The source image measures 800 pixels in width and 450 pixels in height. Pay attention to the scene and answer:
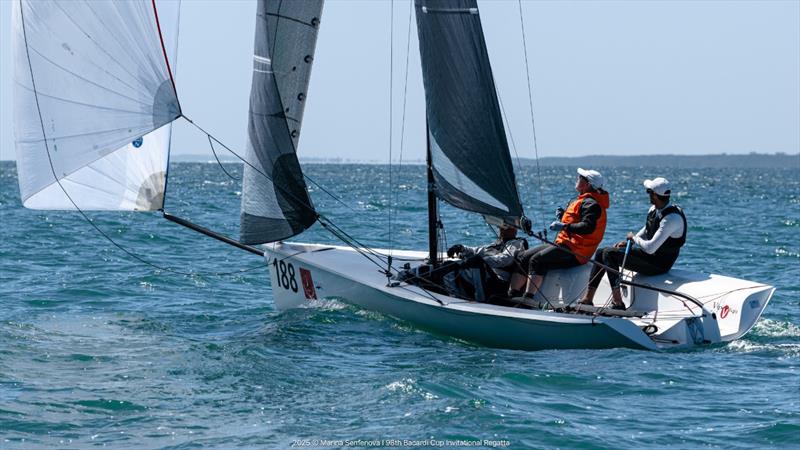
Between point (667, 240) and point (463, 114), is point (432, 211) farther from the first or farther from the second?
point (667, 240)

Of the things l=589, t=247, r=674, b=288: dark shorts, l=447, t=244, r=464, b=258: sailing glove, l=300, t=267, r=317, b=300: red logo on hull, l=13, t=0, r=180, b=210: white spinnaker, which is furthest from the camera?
l=300, t=267, r=317, b=300: red logo on hull

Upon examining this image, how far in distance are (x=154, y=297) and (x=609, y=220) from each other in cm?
1731

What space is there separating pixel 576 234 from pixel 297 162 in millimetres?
2639

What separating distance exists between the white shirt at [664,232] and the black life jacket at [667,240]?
33 millimetres

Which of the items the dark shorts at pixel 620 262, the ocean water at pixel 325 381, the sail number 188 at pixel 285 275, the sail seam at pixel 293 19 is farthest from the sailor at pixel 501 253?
the sail seam at pixel 293 19

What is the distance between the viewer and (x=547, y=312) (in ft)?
31.2

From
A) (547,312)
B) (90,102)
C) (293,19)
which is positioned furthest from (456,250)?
(90,102)

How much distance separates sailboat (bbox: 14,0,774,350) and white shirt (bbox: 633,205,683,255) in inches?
15.0

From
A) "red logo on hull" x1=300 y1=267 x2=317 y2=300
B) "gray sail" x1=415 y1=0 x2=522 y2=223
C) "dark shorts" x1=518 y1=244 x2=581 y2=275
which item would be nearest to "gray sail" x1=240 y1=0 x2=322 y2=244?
"red logo on hull" x1=300 y1=267 x2=317 y2=300

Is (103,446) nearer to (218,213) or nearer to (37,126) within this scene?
(37,126)

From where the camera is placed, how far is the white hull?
930 centimetres

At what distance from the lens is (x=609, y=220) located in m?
28.3

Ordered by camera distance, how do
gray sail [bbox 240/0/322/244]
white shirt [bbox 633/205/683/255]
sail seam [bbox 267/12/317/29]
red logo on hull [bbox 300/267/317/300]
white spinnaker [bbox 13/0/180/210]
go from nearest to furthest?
white spinnaker [bbox 13/0/180/210] → white shirt [bbox 633/205/683/255] → gray sail [bbox 240/0/322/244] → sail seam [bbox 267/12/317/29] → red logo on hull [bbox 300/267/317/300]

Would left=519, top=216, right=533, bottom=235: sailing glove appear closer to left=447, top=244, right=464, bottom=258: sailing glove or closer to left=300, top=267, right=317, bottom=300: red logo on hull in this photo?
left=447, top=244, right=464, bottom=258: sailing glove
